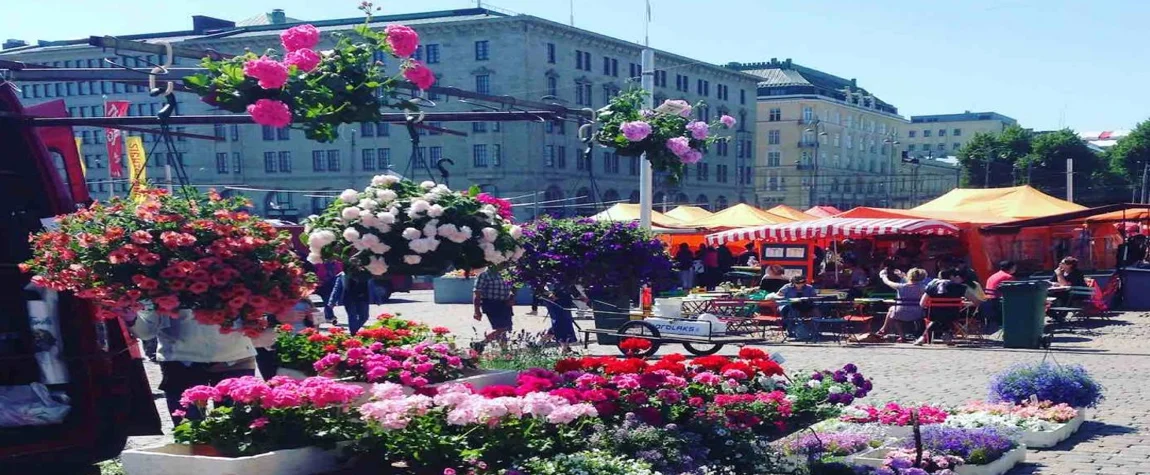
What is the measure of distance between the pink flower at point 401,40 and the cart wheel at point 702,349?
955 centimetres

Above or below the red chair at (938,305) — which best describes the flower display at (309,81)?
above

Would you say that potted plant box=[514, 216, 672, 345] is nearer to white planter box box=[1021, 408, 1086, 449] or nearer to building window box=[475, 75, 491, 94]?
white planter box box=[1021, 408, 1086, 449]

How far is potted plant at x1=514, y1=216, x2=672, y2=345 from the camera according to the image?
43.4ft

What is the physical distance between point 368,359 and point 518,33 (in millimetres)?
59366

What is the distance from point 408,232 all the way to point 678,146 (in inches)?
81.0

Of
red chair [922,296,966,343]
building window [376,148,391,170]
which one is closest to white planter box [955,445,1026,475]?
red chair [922,296,966,343]

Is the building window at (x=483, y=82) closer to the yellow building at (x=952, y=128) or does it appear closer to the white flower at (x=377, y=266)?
the white flower at (x=377, y=266)

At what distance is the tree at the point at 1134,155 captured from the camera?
81375 millimetres

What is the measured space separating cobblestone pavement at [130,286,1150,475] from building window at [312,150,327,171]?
5173cm

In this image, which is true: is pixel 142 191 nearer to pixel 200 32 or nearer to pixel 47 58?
pixel 47 58

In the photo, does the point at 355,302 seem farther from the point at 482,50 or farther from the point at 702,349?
the point at 482,50

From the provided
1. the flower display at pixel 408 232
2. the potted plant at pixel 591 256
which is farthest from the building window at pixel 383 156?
the flower display at pixel 408 232

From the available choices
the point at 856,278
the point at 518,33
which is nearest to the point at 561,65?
the point at 518,33

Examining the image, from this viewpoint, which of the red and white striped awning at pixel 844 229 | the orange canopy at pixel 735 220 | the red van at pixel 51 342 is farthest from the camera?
the orange canopy at pixel 735 220
